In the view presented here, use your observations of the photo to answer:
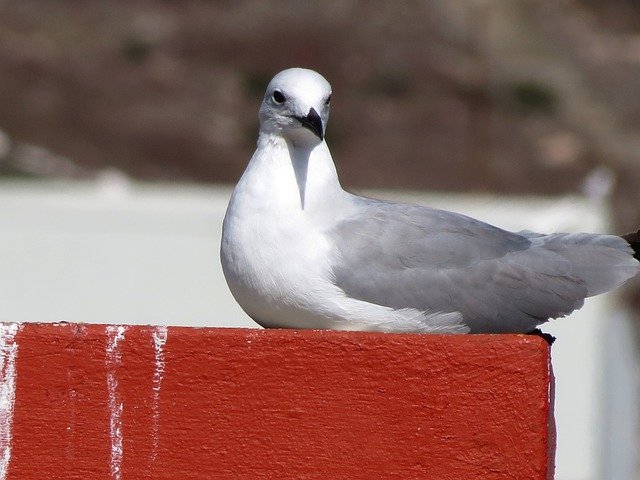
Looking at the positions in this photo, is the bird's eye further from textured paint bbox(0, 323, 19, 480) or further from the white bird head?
textured paint bbox(0, 323, 19, 480)

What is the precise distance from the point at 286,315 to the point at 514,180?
18236 millimetres

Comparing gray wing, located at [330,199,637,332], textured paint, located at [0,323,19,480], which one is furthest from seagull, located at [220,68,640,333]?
textured paint, located at [0,323,19,480]

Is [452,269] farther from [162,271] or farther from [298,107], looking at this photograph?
[162,271]

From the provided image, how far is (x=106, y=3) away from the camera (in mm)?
24250

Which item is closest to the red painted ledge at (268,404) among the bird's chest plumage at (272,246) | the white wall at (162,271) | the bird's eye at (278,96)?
the bird's chest plumage at (272,246)

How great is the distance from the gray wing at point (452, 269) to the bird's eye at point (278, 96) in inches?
15.8

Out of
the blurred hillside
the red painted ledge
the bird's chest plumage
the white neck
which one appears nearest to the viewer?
the red painted ledge

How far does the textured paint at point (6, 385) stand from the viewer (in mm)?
3412

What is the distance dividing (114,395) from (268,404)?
1.33 ft

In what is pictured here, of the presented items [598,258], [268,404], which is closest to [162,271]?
[598,258]

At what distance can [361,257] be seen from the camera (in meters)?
3.73

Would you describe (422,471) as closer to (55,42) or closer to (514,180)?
(514,180)

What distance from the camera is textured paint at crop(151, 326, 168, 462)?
338 centimetres

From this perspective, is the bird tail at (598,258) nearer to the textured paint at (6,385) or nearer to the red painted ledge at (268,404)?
the red painted ledge at (268,404)
